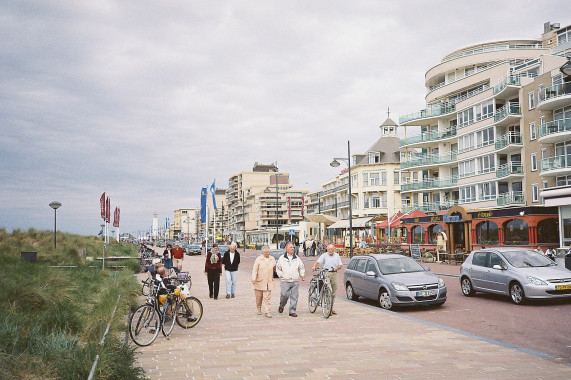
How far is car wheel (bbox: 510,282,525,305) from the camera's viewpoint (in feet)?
45.5

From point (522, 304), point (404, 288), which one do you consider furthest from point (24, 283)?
point (522, 304)

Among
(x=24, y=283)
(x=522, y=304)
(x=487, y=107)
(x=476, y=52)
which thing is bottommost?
(x=522, y=304)

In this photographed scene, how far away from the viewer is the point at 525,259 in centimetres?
1480

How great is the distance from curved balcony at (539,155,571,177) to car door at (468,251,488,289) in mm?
23833

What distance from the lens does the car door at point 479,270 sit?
1552 cm

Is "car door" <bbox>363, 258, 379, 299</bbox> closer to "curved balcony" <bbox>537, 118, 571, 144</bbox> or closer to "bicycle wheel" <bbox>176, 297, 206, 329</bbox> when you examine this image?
"bicycle wheel" <bbox>176, 297, 206, 329</bbox>

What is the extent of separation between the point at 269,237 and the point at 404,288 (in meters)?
103

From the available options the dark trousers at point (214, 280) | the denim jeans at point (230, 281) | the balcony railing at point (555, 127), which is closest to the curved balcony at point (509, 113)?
the balcony railing at point (555, 127)

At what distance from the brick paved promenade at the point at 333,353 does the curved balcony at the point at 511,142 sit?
3552 cm

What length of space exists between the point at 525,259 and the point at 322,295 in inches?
257

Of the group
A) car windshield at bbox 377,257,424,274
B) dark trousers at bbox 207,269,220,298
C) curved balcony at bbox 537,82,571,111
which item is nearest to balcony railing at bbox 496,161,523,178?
curved balcony at bbox 537,82,571,111

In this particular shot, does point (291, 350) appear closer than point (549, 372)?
No

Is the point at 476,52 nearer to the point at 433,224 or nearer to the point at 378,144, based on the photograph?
the point at 433,224

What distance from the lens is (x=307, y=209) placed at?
450 ft
